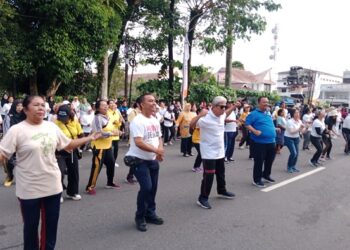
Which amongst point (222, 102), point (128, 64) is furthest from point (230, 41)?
point (222, 102)

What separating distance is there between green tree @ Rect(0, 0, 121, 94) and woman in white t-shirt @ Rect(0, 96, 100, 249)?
10639mm

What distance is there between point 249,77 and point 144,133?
226 ft

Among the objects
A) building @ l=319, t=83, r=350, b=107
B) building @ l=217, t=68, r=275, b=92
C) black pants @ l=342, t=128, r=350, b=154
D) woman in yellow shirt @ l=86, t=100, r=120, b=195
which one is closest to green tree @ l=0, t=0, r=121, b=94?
woman in yellow shirt @ l=86, t=100, r=120, b=195

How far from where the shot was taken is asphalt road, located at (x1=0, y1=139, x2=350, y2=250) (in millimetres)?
4223

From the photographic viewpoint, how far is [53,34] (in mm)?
13469

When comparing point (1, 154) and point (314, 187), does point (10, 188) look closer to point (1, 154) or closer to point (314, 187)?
point (1, 154)

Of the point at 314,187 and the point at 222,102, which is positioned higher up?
the point at 222,102

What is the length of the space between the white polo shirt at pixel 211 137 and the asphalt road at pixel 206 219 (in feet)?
2.78

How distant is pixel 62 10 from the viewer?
13.1 metres

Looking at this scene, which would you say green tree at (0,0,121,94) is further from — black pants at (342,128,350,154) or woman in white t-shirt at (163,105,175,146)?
black pants at (342,128,350,154)

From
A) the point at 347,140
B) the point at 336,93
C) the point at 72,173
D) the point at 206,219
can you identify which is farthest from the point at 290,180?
the point at 336,93

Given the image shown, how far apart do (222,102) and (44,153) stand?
3.06 metres

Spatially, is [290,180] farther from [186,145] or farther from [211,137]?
[186,145]

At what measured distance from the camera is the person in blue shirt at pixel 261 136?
269 inches
